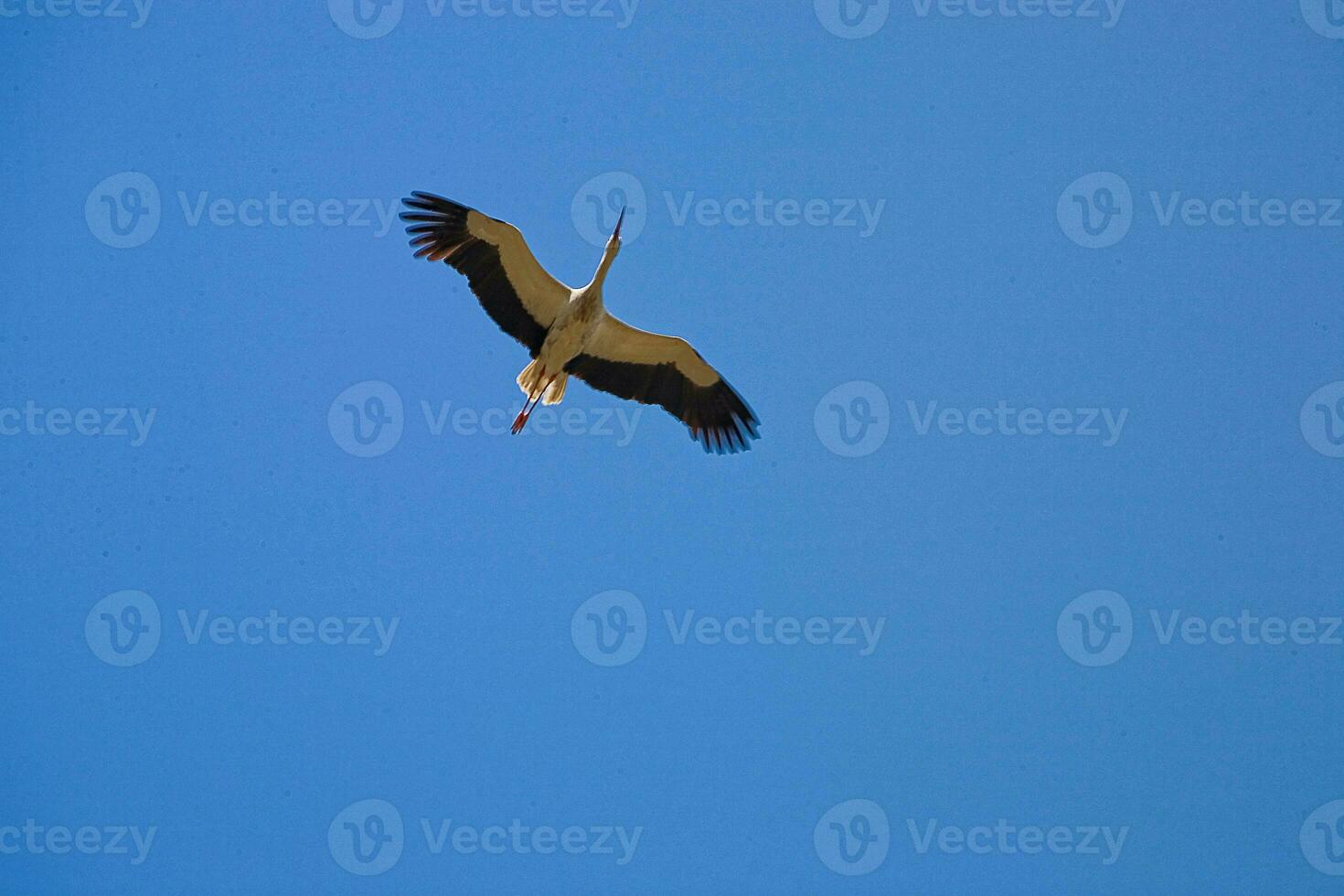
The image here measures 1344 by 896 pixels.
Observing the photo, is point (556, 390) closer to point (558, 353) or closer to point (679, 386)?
point (558, 353)

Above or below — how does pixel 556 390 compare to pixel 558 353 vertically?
below

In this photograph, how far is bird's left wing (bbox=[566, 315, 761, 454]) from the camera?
1422cm

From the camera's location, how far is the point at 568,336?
13805 mm

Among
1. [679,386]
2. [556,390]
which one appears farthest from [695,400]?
[556,390]

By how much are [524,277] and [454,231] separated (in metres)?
0.73

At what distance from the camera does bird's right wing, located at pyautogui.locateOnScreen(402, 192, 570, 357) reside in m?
13.3

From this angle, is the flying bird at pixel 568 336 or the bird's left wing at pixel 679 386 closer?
the flying bird at pixel 568 336

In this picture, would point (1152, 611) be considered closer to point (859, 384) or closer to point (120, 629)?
point (859, 384)

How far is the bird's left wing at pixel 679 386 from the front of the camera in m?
14.2

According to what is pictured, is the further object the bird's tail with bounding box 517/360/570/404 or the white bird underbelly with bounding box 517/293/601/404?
the bird's tail with bounding box 517/360/570/404

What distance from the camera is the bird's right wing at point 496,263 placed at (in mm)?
13266

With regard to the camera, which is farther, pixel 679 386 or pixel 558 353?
pixel 679 386

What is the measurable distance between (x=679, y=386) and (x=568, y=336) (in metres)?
1.22

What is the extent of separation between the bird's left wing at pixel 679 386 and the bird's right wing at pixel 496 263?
0.59m
